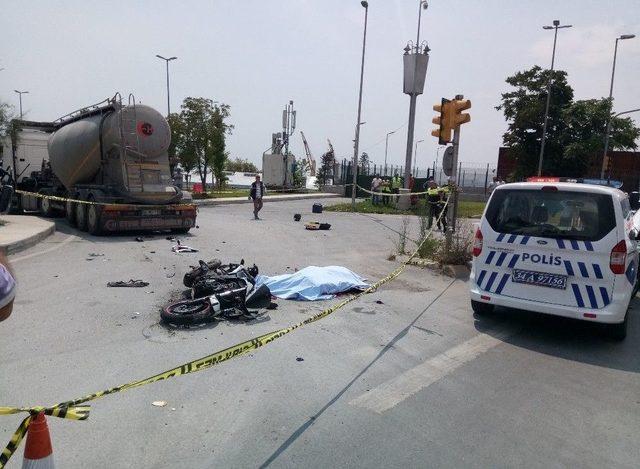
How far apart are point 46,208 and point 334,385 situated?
1557 centimetres

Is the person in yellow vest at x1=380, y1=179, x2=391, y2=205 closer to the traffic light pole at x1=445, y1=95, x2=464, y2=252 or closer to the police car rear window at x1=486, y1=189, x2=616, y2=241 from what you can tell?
the traffic light pole at x1=445, y1=95, x2=464, y2=252

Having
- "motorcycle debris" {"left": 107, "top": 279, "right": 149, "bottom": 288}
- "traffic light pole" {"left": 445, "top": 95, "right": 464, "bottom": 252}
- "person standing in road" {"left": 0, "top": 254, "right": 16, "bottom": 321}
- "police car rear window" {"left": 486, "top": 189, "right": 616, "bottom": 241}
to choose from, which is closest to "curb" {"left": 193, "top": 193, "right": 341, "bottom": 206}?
"traffic light pole" {"left": 445, "top": 95, "right": 464, "bottom": 252}

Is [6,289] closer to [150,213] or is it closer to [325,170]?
[150,213]

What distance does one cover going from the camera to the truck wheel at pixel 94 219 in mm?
12906

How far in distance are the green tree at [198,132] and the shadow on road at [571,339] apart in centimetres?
2490

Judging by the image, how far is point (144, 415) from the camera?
3.91 meters

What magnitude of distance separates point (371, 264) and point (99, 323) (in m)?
6.00

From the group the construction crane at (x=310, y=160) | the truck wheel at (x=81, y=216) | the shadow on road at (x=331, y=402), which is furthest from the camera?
the construction crane at (x=310, y=160)

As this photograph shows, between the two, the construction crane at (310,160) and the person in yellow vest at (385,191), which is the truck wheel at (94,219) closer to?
the person in yellow vest at (385,191)

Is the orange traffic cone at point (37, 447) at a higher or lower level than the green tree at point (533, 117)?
lower

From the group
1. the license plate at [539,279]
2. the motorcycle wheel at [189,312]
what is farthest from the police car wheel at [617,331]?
the motorcycle wheel at [189,312]

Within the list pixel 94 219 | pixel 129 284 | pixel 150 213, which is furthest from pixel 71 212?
pixel 129 284

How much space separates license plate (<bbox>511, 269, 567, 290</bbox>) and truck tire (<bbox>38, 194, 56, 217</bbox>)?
601 inches

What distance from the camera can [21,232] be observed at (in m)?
12.1
